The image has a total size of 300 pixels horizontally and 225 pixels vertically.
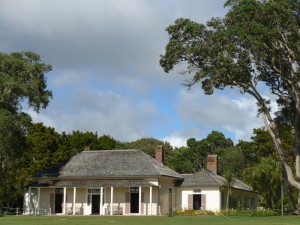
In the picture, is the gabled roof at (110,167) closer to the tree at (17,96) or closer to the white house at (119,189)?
the white house at (119,189)

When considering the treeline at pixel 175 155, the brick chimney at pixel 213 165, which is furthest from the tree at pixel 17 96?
the brick chimney at pixel 213 165

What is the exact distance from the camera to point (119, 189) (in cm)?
4953

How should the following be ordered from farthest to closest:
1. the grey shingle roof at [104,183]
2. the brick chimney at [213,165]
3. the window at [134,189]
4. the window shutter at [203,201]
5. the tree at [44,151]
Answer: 1. the tree at [44,151]
2. the brick chimney at [213,165]
3. the window shutter at [203,201]
4. the window at [134,189]
5. the grey shingle roof at [104,183]

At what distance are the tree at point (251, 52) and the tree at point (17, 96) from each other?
1096 cm

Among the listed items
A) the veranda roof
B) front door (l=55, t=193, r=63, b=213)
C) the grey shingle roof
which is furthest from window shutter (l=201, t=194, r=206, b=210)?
front door (l=55, t=193, r=63, b=213)

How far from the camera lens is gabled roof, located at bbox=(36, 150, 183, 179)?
49062 mm

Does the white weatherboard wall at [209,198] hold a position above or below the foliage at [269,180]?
below

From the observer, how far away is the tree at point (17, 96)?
144 ft

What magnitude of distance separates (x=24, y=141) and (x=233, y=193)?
65.1 feet

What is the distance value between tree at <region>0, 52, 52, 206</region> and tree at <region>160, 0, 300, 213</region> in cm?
1096

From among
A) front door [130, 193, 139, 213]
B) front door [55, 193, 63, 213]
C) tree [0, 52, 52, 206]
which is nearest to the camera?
tree [0, 52, 52, 206]

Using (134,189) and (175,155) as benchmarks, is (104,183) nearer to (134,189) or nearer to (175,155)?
(134,189)

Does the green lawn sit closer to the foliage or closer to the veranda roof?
the veranda roof

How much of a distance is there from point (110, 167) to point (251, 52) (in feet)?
58.3
